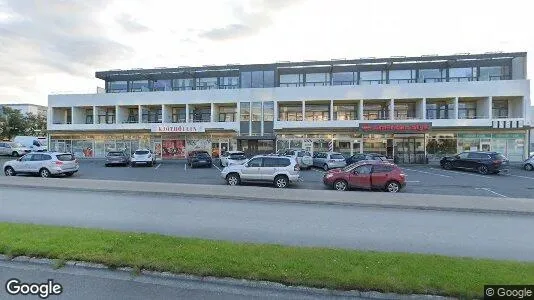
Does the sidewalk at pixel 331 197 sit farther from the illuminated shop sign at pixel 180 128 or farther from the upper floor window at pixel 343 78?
the upper floor window at pixel 343 78

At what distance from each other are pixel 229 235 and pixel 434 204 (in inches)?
273

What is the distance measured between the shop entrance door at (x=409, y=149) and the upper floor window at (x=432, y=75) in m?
8.84

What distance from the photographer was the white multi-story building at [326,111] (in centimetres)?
3153

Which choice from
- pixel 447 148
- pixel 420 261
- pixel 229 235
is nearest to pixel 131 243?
pixel 229 235

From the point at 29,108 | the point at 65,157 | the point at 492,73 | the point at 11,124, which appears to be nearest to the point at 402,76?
the point at 492,73

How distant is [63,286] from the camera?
4242mm

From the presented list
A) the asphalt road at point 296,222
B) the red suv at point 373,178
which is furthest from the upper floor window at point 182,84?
the asphalt road at point 296,222

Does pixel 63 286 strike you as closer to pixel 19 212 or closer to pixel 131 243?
pixel 131 243

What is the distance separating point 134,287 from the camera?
418 centimetres

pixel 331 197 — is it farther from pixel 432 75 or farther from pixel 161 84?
pixel 161 84

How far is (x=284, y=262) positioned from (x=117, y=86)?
45427 mm

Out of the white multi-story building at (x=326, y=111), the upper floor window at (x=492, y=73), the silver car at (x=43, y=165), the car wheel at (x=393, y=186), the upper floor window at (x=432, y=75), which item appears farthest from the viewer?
the upper floor window at (x=432, y=75)

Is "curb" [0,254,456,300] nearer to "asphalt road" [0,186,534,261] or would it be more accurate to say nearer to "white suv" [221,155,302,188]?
"asphalt road" [0,186,534,261]

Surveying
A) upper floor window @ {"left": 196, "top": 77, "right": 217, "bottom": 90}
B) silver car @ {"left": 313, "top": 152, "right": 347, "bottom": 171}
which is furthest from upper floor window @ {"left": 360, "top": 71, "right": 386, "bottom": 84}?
upper floor window @ {"left": 196, "top": 77, "right": 217, "bottom": 90}
